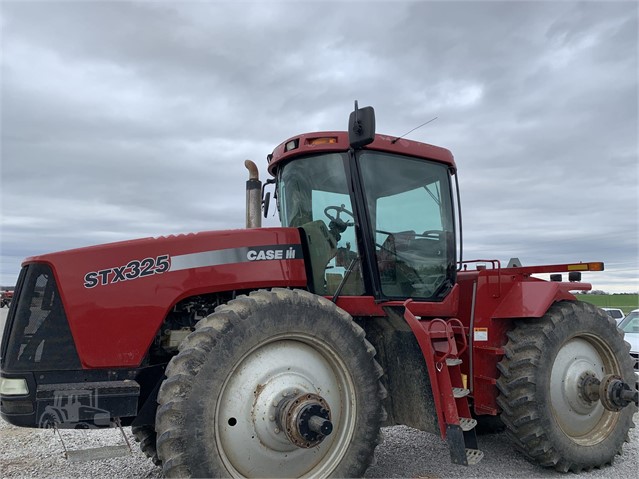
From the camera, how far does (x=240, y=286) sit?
13.2 feet

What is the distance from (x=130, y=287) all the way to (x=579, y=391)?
3.86 metres

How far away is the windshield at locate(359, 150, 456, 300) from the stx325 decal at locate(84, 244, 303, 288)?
0.95 m

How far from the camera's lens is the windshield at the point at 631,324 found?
441 inches

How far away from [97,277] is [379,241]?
2.18 m

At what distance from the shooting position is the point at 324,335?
381 centimetres

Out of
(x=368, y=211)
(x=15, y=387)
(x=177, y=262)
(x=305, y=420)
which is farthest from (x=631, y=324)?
(x=15, y=387)

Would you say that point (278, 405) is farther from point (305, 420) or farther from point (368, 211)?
point (368, 211)

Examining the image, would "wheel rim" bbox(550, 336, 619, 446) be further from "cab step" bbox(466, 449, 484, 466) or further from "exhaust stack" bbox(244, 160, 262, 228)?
"exhaust stack" bbox(244, 160, 262, 228)

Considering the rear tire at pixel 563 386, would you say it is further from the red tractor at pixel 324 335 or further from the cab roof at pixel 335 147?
the cab roof at pixel 335 147

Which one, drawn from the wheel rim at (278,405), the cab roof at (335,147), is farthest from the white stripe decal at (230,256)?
the cab roof at (335,147)

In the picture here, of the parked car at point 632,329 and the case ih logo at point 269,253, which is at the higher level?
the case ih logo at point 269,253

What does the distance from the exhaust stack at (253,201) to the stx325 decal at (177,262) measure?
3.22 ft

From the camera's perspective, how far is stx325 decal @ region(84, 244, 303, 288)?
3.76 meters

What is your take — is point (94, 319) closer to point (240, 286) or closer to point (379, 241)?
point (240, 286)
